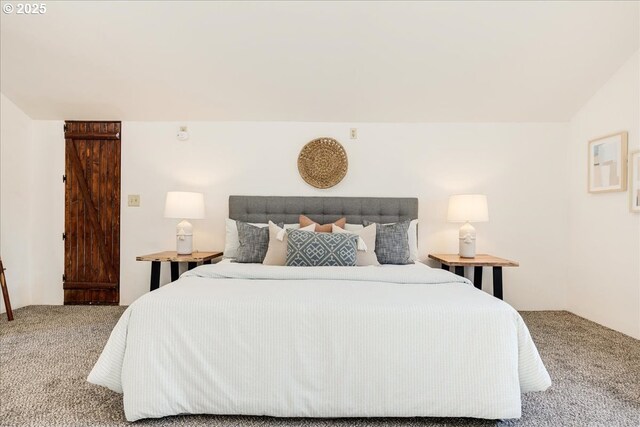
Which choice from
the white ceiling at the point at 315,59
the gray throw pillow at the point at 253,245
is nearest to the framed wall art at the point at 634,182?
the white ceiling at the point at 315,59

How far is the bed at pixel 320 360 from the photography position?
1.74 meters

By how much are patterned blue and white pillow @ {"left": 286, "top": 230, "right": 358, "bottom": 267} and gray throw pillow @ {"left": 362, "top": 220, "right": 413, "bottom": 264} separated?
47 cm

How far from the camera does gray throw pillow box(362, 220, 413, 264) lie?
3357mm

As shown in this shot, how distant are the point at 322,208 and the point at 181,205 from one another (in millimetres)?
1322

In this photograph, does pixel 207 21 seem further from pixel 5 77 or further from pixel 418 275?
pixel 418 275

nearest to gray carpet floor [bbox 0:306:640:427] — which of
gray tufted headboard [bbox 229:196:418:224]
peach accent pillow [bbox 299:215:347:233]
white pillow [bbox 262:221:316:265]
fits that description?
white pillow [bbox 262:221:316:265]

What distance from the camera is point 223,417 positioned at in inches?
72.9

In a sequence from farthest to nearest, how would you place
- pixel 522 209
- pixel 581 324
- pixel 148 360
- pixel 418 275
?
pixel 522 209
pixel 581 324
pixel 418 275
pixel 148 360

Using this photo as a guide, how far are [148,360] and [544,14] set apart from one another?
3.34 metres

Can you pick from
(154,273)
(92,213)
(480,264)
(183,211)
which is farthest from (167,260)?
(480,264)

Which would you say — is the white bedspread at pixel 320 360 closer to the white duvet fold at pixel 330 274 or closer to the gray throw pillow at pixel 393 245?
the white duvet fold at pixel 330 274

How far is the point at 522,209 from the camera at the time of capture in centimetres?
398

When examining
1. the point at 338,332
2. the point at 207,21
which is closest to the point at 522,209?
the point at 338,332

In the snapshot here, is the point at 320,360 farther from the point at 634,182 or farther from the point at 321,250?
the point at 634,182
